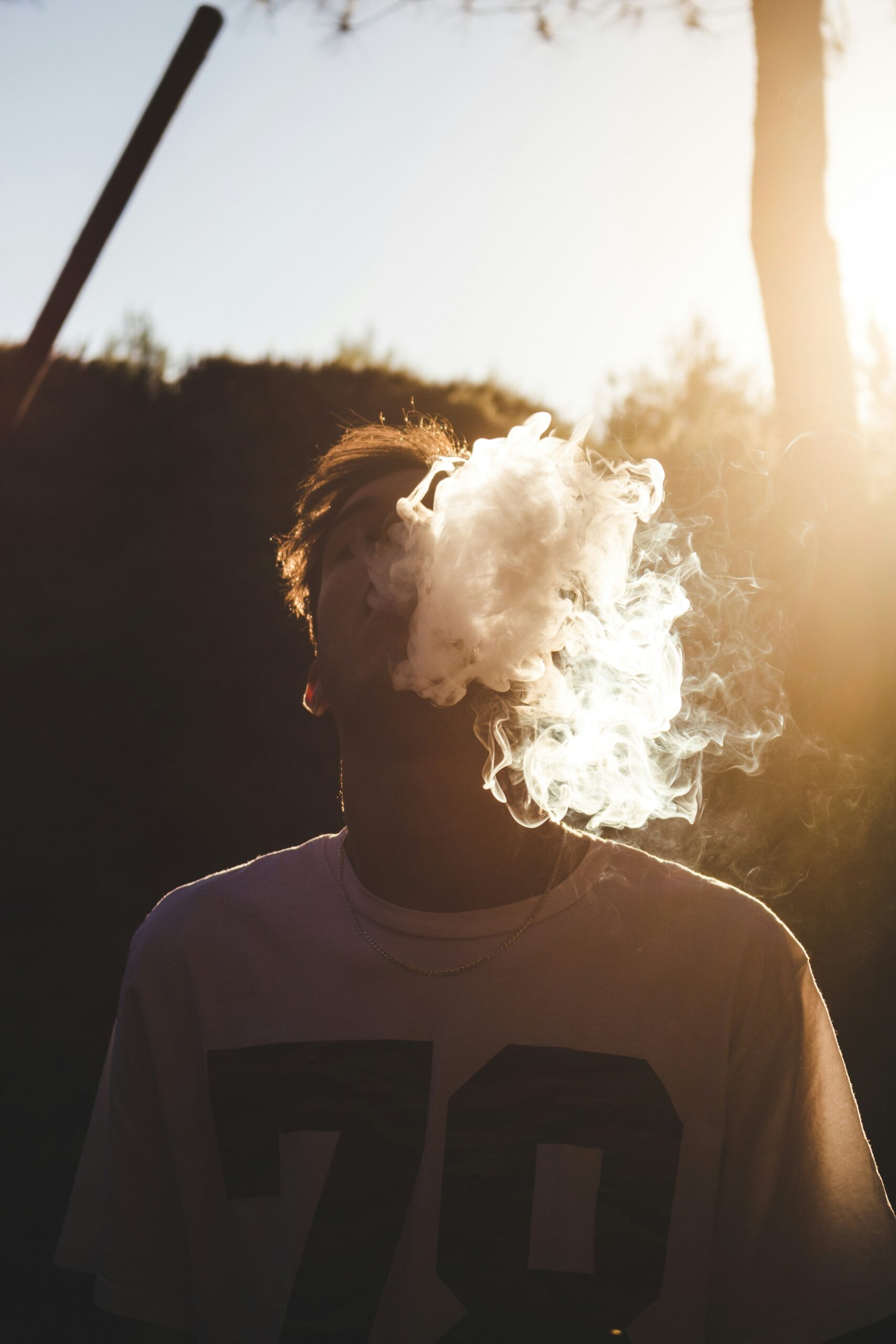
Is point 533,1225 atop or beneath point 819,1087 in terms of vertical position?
beneath

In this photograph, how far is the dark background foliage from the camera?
3.50m

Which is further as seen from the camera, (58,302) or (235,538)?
(235,538)

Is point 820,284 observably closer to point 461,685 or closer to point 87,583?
point 461,685

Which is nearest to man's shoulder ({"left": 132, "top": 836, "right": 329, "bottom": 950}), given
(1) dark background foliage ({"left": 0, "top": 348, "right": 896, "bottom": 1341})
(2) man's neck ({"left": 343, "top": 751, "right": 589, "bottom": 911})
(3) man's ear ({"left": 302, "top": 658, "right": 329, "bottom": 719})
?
(2) man's neck ({"left": 343, "top": 751, "right": 589, "bottom": 911})

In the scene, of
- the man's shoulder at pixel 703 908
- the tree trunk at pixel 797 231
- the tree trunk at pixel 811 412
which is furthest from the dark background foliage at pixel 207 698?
the man's shoulder at pixel 703 908

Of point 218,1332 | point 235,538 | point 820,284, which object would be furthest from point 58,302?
point 235,538

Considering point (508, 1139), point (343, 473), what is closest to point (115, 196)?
point (343, 473)

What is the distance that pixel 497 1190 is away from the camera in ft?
6.07

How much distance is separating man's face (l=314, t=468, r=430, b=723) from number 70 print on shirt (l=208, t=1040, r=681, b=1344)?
80cm

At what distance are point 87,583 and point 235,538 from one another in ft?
3.19

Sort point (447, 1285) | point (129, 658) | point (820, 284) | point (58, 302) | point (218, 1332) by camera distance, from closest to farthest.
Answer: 1. point (58, 302)
2. point (447, 1285)
3. point (218, 1332)
4. point (820, 284)
5. point (129, 658)

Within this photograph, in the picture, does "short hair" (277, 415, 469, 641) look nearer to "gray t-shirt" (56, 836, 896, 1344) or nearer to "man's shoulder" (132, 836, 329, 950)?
"man's shoulder" (132, 836, 329, 950)

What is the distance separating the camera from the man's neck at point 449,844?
2.05m

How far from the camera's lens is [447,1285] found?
5.99ft
